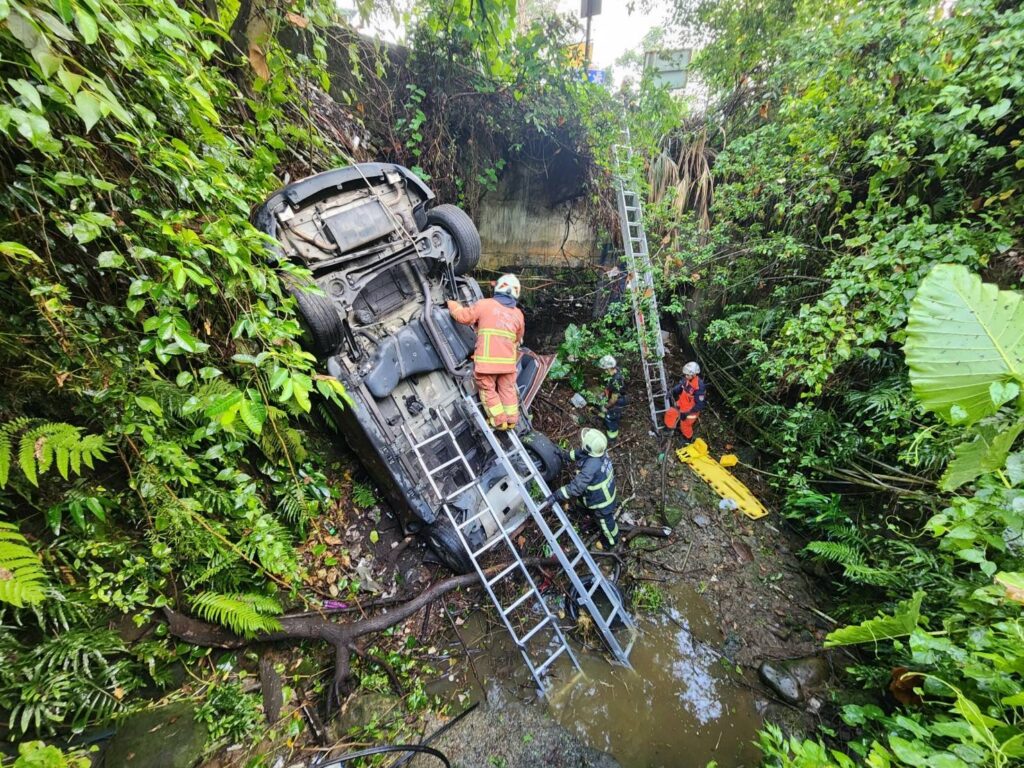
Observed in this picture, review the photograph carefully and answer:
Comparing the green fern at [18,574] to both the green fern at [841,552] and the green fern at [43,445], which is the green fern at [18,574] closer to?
the green fern at [43,445]

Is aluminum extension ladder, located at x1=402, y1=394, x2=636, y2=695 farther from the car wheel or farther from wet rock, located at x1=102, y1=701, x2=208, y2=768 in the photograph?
wet rock, located at x1=102, y1=701, x2=208, y2=768

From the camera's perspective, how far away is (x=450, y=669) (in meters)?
2.67

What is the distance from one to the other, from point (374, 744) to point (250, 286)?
110 inches

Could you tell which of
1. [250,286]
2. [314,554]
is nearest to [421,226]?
[250,286]

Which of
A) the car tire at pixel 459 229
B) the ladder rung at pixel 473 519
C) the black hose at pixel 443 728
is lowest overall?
the black hose at pixel 443 728

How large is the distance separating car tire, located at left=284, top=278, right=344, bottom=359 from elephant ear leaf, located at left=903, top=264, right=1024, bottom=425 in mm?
3170

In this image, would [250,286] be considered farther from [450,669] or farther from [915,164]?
[915,164]

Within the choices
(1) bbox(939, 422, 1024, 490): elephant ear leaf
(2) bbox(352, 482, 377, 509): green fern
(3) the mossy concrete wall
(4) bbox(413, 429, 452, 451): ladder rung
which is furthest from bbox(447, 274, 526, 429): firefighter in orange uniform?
(1) bbox(939, 422, 1024, 490): elephant ear leaf

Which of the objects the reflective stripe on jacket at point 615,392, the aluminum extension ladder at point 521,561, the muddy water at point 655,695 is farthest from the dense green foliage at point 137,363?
the reflective stripe on jacket at point 615,392

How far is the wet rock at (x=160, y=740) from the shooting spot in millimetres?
1849

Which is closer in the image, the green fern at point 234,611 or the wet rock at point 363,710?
the green fern at point 234,611

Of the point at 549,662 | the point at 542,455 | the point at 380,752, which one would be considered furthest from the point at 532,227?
the point at 380,752

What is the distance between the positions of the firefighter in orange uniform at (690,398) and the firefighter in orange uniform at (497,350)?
243cm

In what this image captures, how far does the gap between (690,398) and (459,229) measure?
334 cm
